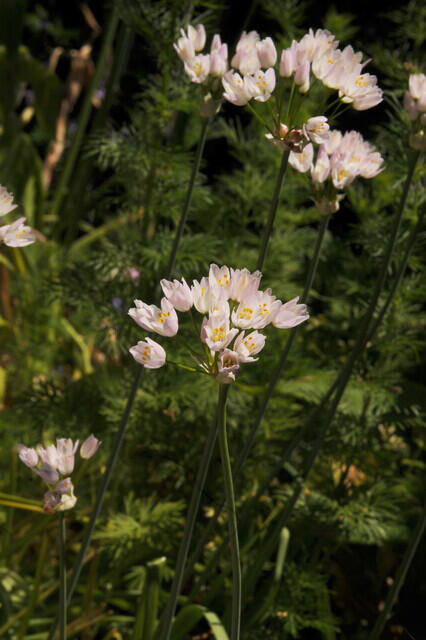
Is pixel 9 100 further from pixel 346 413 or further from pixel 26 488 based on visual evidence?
pixel 346 413

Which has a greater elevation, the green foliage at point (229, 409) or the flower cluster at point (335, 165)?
the flower cluster at point (335, 165)

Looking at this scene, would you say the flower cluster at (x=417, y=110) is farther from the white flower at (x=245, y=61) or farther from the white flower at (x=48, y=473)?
the white flower at (x=48, y=473)

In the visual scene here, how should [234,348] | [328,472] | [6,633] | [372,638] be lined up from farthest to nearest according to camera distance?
[328,472] → [6,633] → [372,638] → [234,348]

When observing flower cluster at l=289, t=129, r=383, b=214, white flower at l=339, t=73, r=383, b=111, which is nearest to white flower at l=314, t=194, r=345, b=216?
flower cluster at l=289, t=129, r=383, b=214

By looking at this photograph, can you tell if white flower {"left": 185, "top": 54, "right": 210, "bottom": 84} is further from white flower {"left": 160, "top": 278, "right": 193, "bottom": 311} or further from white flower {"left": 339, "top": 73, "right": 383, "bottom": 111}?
white flower {"left": 160, "top": 278, "right": 193, "bottom": 311}

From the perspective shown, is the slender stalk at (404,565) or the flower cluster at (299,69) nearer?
the flower cluster at (299,69)

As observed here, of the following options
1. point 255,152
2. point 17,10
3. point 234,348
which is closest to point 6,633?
point 234,348

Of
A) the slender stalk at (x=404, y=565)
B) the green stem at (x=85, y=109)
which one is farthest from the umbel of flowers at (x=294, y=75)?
the green stem at (x=85, y=109)
